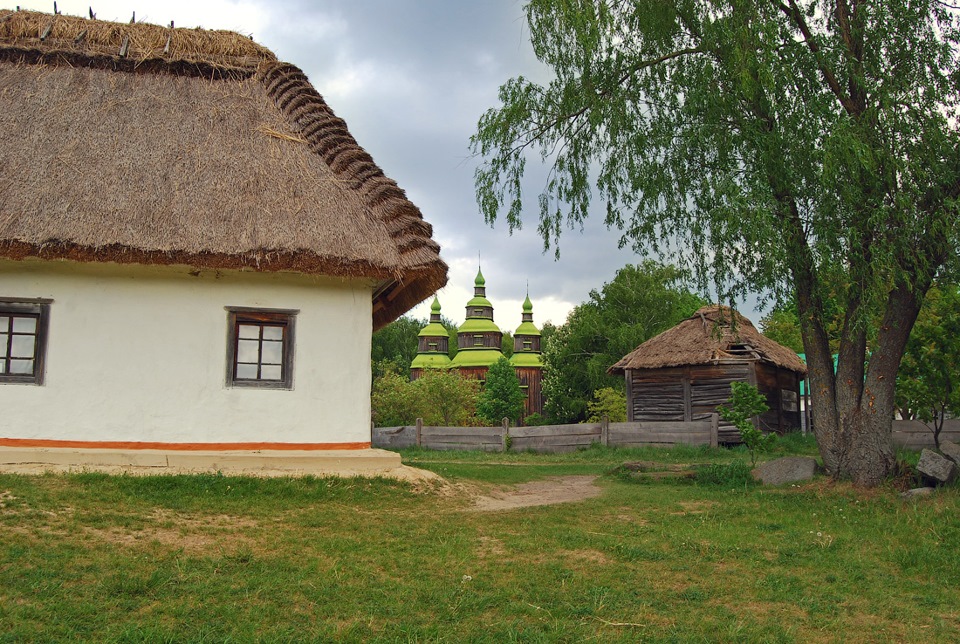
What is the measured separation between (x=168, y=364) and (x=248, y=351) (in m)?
1.00

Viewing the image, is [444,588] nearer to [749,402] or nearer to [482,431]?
[749,402]

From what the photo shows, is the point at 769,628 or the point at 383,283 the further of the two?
the point at 383,283

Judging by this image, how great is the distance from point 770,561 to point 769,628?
6.48ft

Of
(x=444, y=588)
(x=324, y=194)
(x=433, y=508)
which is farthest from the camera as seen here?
(x=324, y=194)

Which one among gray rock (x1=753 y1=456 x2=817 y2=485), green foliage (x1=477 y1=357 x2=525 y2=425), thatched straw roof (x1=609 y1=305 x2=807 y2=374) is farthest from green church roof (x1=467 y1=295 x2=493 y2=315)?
gray rock (x1=753 y1=456 x2=817 y2=485)

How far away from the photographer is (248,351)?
10.7m

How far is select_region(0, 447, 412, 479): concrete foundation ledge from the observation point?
31.8 feet

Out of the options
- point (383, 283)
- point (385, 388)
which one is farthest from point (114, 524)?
point (385, 388)

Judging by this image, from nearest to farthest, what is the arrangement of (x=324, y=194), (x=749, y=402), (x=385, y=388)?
(x=324, y=194) → (x=749, y=402) → (x=385, y=388)

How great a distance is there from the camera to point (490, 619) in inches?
212

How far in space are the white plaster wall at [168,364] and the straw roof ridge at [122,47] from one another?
4466mm

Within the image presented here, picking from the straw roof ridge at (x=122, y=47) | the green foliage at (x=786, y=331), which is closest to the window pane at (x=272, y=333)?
the straw roof ridge at (x=122, y=47)

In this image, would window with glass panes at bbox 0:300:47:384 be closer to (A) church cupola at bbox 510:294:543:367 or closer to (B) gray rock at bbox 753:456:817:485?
(B) gray rock at bbox 753:456:817:485

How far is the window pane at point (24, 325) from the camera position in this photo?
1026 centimetres
